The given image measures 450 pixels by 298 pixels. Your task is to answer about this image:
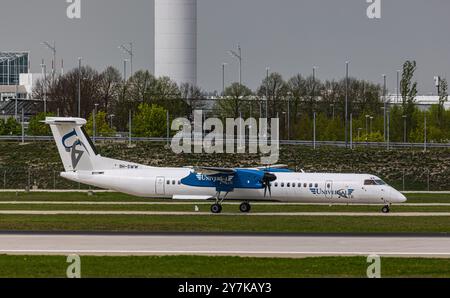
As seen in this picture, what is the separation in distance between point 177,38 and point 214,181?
365 ft

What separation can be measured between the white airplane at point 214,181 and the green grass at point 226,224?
718 cm

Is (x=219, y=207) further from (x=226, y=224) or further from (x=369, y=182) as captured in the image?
(x=226, y=224)

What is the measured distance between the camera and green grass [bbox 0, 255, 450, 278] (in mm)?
31391

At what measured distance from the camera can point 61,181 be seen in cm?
9125

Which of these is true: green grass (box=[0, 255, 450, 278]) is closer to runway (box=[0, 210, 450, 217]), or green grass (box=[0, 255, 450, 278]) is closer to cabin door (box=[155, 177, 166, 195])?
runway (box=[0, 210, 450, 217])

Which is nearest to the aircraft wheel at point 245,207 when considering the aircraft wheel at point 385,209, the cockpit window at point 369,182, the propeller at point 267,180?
the propeller at point 267,180

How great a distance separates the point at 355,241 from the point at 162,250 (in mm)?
7865

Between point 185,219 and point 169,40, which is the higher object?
point 169,40

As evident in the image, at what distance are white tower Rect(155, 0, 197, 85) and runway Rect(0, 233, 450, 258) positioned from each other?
431 feet

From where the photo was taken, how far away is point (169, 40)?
173m

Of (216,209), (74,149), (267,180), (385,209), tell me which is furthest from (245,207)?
(74,149)

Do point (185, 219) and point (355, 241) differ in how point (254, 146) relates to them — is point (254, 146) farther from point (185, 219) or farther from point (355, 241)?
point (355, 241)

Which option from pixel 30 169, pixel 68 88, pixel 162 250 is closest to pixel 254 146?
pixel 30 169

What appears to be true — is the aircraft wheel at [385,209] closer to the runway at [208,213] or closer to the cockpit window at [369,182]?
the runway at [208,213]
